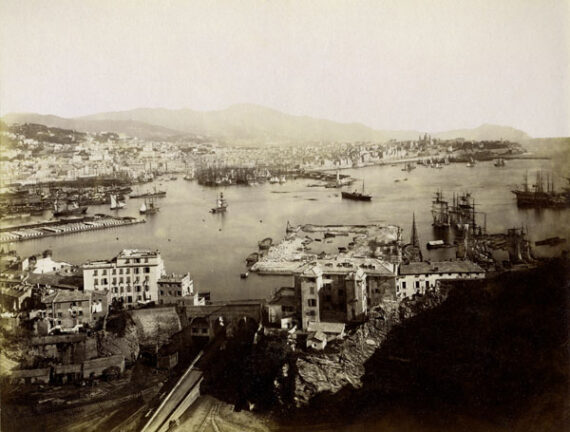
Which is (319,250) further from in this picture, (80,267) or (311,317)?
(80,267)

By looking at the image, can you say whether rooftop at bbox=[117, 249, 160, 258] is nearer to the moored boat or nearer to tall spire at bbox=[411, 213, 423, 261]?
tall spire at bbox=[411, 213, 423, 261]

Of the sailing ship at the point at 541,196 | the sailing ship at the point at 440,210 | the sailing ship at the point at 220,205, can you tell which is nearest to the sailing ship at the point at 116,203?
the sailing ship at the point at 220,205

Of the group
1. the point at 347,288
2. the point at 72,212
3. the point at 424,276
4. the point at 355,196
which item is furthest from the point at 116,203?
the point at 424,276

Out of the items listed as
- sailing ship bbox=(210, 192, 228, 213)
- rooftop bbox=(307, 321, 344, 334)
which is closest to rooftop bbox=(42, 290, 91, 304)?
sailing ship bbox=(210, 192, 228, 213)

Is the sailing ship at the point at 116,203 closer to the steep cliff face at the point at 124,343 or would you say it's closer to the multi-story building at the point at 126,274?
the multi-story building at the point at 126,274

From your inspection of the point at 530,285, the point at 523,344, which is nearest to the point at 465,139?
the point at 530,285

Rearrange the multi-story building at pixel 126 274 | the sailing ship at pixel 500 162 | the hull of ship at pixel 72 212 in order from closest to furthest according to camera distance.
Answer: the sailing ship at pixel 500 162 < the multi-story building at pixel 126 274 < the hull of ship at pixel 72 212

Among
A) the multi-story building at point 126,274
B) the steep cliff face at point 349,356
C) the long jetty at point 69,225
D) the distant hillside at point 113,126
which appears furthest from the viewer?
the distant hillside at point 113,126
